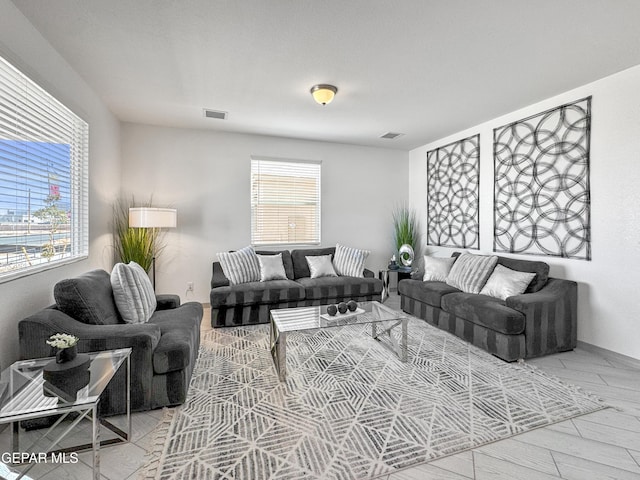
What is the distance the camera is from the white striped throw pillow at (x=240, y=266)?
4.12 meters

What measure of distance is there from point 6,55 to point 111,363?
1.96 metres

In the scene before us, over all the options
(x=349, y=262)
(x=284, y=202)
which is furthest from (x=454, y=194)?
(x=284, y=202)

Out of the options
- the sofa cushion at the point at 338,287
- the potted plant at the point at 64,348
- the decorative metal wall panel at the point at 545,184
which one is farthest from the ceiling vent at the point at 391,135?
the potted plant at the point at 64,348

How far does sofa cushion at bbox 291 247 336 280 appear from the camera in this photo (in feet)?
15.4

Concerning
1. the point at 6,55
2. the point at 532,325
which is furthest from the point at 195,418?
the point at 532,325

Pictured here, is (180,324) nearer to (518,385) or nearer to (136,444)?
(136,444)

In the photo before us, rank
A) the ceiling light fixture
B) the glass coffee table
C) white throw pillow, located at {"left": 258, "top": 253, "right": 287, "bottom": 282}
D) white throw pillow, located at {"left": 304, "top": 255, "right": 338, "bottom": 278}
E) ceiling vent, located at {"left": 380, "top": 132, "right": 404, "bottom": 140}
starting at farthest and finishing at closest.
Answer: ceiling vent, located at {"left": 380, "top": 132, "right": 404, "bottom": 140}, white throw pillow, located at {"left": 304, "top": 255, "right": 338, "bottom": 278}, white throw pillow, located at {"left": 258, "top": 253, "right": 287, "bottom": 282}, the ceiling light fixture, the glass coffee table

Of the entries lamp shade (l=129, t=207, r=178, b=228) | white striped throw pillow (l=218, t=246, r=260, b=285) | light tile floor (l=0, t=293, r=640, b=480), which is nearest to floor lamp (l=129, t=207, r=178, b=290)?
lamp shade (l=129, t=207, r=178, b=228)

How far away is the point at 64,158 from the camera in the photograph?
8.96 ft

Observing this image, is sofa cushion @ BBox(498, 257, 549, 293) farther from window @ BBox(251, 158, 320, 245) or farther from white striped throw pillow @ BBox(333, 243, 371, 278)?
window @ BBox(251, 158, 320, 245)

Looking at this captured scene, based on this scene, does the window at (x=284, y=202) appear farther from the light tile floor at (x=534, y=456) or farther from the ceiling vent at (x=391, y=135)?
the light tile floor at (x=534, y=456)

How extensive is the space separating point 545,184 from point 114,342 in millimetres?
4258

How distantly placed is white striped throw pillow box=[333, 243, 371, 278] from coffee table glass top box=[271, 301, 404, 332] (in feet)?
4.63

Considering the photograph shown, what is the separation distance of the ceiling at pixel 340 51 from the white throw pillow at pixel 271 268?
190 cm
